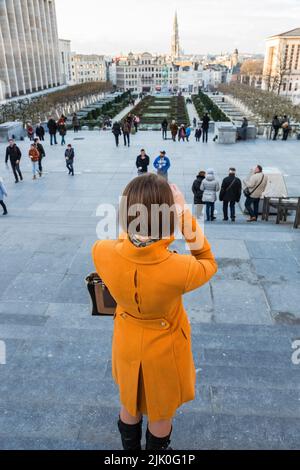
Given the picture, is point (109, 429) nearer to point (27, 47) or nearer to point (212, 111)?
point (212, 111)

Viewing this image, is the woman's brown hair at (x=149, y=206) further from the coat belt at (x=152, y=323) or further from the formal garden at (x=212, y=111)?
the formal garden at (x=212, y=111)

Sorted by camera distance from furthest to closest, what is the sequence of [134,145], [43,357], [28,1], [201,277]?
[28,1], [134,145], [43,357], [201,277]

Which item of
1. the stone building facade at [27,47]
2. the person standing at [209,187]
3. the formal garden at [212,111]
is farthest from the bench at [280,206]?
the stone building facade at [27,47]

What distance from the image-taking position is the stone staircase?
108 inches

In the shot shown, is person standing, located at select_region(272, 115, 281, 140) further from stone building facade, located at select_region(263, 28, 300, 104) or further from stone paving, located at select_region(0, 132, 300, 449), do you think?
stone building facade, located at select_region(263, 28, 300, 104)

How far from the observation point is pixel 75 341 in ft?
12.8

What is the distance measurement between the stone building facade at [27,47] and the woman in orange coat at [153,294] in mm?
60674

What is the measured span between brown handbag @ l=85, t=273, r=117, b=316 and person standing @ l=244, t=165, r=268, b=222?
7239mm

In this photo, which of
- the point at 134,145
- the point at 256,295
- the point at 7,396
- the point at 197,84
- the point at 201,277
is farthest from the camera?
the point at 197,84

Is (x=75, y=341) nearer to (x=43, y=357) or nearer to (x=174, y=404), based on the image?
(x=43, y=357)

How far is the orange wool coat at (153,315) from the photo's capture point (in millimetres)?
1754

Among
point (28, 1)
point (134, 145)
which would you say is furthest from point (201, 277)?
point (28, 1)

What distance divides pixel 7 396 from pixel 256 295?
321 centimetres
